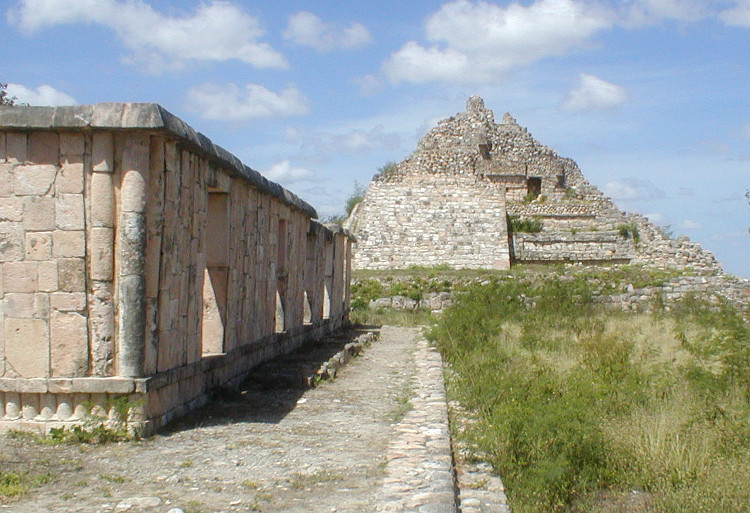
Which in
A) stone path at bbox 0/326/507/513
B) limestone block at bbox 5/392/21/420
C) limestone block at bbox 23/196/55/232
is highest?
limestone block at bbox 23/196/55/232

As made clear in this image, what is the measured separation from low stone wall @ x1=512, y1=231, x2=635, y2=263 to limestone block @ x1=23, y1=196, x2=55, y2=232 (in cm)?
2303

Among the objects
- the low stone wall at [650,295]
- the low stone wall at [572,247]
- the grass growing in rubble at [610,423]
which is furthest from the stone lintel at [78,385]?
the low stone wall at [572,247]

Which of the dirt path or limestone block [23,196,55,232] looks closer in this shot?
the dirt path

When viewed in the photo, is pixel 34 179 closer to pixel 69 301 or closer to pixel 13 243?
pixel 13 243

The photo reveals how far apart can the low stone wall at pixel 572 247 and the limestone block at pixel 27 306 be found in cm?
2305

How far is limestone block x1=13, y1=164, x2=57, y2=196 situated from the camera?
6.49 m

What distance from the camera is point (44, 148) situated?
6.52m

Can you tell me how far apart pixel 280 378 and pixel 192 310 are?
7.20 feet

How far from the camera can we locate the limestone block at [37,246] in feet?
21.3

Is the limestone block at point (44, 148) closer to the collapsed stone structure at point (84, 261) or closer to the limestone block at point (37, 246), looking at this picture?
the collapsed stone structure at point (84, 261)

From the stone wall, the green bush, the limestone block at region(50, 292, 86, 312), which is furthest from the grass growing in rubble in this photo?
the green bush

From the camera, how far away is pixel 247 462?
5.75 metres

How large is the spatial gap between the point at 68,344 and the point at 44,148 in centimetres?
156

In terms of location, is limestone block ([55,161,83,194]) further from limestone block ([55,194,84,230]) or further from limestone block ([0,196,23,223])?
limestone block ([0,196,23,223])
